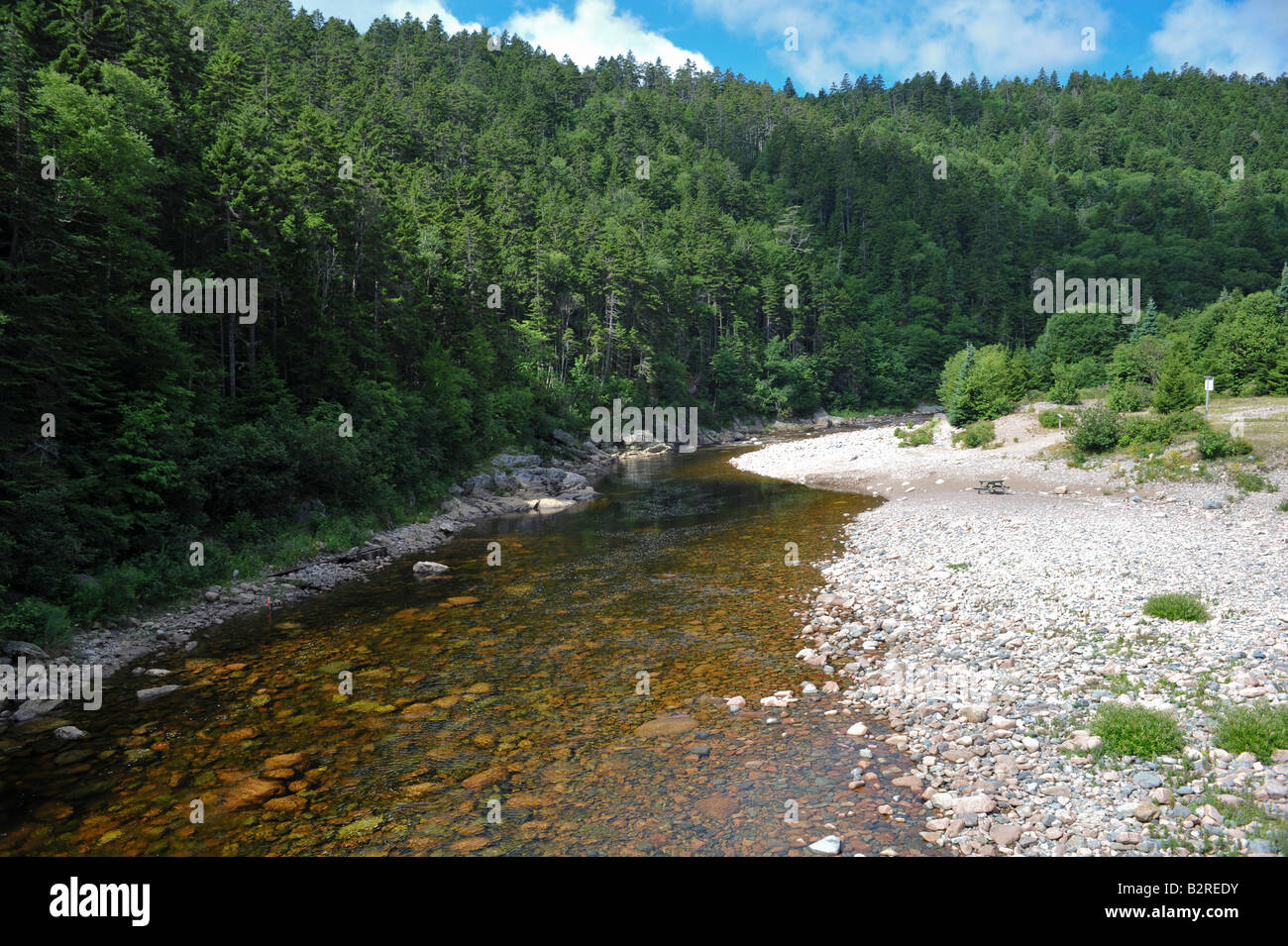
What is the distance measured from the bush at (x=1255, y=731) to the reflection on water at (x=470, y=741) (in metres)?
3.60

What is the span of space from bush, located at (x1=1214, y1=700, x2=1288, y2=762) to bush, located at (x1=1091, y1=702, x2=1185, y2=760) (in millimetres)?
424

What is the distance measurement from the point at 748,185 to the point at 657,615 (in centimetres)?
14116

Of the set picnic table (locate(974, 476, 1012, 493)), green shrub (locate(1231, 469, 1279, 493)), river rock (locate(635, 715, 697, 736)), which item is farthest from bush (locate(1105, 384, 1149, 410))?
river rock (locate(635, 715, 697, 736))

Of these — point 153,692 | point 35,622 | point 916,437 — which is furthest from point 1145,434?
point 35,622

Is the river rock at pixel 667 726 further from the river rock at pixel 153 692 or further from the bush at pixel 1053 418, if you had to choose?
the bush at pixel 1053 418

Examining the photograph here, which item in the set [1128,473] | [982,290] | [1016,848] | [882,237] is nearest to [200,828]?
[1016,848]

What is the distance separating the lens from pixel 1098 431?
108 feet

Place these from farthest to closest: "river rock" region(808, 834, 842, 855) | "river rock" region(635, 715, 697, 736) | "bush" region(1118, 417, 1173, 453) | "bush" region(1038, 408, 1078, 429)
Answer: "bush" region(1038, 408, 1078, 429) → "bush" region(1118, 417, 1173, 453) → "river rock" region(635, 715, 697, 736) → "river rock" region(808, 834, 842, 855)

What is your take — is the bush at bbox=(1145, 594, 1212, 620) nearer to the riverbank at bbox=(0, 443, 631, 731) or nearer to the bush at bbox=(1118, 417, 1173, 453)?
the riverbank at bbox=(0, 443, 631, 731)

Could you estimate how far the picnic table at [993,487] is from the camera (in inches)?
1163

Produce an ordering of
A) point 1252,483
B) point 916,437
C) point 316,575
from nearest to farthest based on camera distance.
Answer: point 316,575, point 1252,483, point 916,437

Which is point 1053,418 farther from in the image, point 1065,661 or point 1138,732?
point 1138,732

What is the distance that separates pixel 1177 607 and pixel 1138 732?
5195mm

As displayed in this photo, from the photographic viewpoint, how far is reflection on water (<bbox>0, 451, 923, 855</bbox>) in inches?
314
